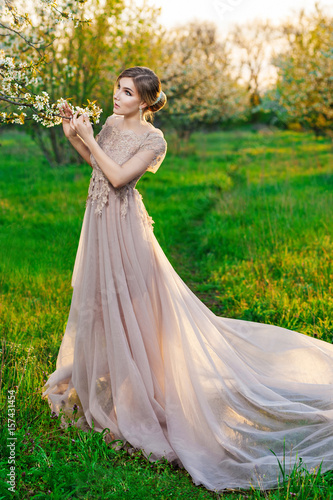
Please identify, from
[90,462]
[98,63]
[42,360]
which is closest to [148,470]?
[90,462]

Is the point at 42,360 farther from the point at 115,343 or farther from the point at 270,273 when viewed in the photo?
the point at 270,273

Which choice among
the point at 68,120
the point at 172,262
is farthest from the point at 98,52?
the point at 68,120

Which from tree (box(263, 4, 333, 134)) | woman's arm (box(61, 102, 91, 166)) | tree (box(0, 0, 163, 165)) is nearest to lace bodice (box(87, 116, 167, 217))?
woman's arm (box(61, 102, 91, 166))

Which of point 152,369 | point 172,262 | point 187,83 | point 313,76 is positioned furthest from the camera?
point 187,83

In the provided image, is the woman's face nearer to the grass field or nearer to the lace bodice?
the lace bodice

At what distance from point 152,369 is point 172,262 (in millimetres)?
3593

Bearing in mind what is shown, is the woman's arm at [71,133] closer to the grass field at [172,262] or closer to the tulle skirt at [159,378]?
the tulle skirt at [159,378]

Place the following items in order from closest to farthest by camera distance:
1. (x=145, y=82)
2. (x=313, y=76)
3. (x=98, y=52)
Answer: (x=145, y=82), (x=98, y=52), (x=313, y=76)

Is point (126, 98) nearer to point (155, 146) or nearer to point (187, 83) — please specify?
point (155, 146)

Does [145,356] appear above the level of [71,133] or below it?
below

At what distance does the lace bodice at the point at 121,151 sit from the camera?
10.3 ft

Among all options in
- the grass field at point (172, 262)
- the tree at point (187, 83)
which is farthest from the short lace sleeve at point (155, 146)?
the tree at point (187, 83)

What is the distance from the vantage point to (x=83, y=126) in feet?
9.89

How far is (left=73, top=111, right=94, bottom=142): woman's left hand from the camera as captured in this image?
3.01 m
